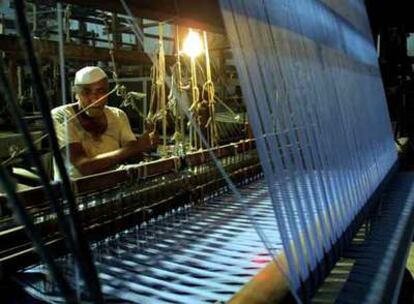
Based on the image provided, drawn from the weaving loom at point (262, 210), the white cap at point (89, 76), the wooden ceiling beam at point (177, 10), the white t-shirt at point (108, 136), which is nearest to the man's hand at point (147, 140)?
the white t-shirt at point (108, 136)

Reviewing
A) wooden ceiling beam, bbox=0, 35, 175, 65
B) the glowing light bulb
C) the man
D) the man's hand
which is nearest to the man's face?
the man

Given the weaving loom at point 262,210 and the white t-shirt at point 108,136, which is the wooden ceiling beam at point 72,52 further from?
the weaving loom at point 262,210

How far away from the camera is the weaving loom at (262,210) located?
1.08m

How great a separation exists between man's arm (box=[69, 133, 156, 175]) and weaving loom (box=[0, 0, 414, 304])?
0.53m

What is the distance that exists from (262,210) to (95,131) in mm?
1190

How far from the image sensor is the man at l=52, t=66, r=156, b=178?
230cm

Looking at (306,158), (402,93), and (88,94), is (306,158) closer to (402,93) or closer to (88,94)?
(88,94)

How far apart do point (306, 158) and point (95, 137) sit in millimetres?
1518

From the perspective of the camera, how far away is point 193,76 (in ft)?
7.26

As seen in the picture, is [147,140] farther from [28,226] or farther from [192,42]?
[28,226]

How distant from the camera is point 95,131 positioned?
8.63 feet

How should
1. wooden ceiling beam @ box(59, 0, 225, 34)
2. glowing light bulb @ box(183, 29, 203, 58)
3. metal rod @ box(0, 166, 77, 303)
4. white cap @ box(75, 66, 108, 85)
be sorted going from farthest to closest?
white cap @ box(75, 66, 108, 85) → glowing light bulb @ box(183, 29, 203, 58) → wooden ceiling beam @ box(59, 0, 225, 34) → metal rod @ box(0, 166, 77, 303)

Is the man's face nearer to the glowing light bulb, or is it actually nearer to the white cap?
the white cap

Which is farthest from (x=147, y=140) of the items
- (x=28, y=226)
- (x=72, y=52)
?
(x=28, y=226)
